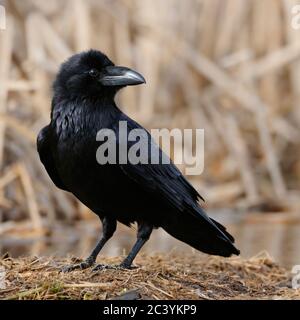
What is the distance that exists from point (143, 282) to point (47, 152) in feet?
3.81

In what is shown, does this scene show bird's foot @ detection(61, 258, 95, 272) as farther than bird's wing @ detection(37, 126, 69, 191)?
No

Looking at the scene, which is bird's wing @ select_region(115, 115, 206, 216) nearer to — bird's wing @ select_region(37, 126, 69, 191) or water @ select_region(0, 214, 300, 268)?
bird's wing @ select_region(37, 126, 69, 191)

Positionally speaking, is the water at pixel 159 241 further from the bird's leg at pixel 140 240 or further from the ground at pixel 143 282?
the bird's leg at pixel 140 240

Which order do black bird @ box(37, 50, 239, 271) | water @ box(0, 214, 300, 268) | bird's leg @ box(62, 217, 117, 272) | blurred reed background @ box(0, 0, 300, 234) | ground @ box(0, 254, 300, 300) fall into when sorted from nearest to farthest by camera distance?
ground @ box(0, 254, 300, 300), black bird @ box(37, 50, 239, 271), bird's leg @ box(62, 217, 117, 272), water @ box(0, 214, 300, 268), blurred reed background @ box(0, 0, 300, 234)

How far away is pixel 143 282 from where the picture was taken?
4625 mm

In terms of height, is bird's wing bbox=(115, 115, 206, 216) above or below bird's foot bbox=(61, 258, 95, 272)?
above

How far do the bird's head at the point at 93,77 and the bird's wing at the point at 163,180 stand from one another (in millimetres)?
223

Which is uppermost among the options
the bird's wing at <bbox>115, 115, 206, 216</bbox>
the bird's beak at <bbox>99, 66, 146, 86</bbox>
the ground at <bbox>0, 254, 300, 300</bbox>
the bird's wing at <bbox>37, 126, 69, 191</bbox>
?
the bird's beak at <bbox>99, 66, 146, 86</bbox>

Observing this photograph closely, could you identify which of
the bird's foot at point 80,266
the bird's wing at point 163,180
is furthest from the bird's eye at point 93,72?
the bird's foot at point 80,266

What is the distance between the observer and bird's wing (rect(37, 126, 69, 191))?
525 cm

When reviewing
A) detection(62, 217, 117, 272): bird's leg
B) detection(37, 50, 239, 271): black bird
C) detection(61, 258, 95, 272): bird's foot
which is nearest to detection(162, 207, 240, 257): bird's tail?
detection(37, 50, 239, 271): black bird

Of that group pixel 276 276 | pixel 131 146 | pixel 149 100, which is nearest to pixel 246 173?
pixel 149 100

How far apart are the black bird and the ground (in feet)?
0.74
